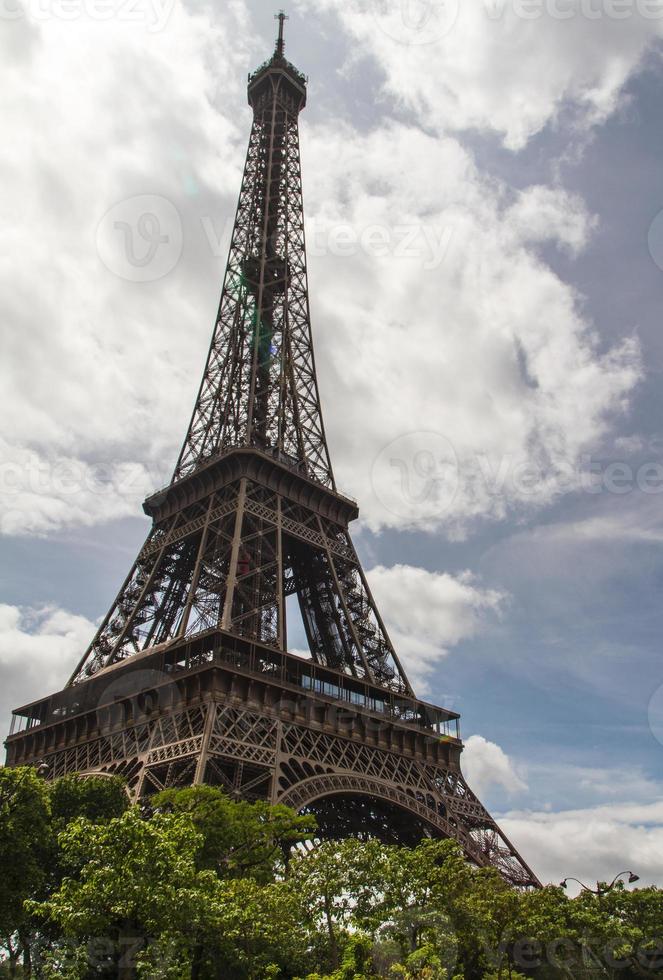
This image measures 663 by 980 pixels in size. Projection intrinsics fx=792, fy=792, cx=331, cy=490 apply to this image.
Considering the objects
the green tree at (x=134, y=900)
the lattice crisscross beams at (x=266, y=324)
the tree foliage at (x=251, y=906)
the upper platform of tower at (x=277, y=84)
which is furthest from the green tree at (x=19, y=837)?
the upper platform of tower at (x=277, y=84)

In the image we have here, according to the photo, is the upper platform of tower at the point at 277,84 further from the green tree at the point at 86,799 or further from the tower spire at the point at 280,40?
the green tree at the point at 86,799

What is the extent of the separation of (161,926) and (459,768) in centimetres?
3050

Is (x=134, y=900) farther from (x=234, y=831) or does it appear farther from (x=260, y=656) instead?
(x=260, y=656)

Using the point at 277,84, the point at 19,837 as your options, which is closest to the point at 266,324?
the point at 277,84

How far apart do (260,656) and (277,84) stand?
56.8 meters

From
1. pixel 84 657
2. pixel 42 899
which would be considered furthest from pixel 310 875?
pixel 84 657

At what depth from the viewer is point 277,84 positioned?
240 ft

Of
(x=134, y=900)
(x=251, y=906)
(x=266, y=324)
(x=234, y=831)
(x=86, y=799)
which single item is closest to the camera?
(x=134, y=900)

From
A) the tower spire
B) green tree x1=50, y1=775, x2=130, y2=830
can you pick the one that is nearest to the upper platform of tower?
the tower spire

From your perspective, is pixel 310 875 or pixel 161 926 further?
pixel 310 875

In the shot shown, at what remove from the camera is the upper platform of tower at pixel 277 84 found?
73.0m

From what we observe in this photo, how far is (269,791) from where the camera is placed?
33.5m

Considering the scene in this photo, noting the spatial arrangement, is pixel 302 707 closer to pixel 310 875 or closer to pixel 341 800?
pixel 341 800

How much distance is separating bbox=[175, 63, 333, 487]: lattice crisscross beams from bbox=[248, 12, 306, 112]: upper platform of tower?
21cm
